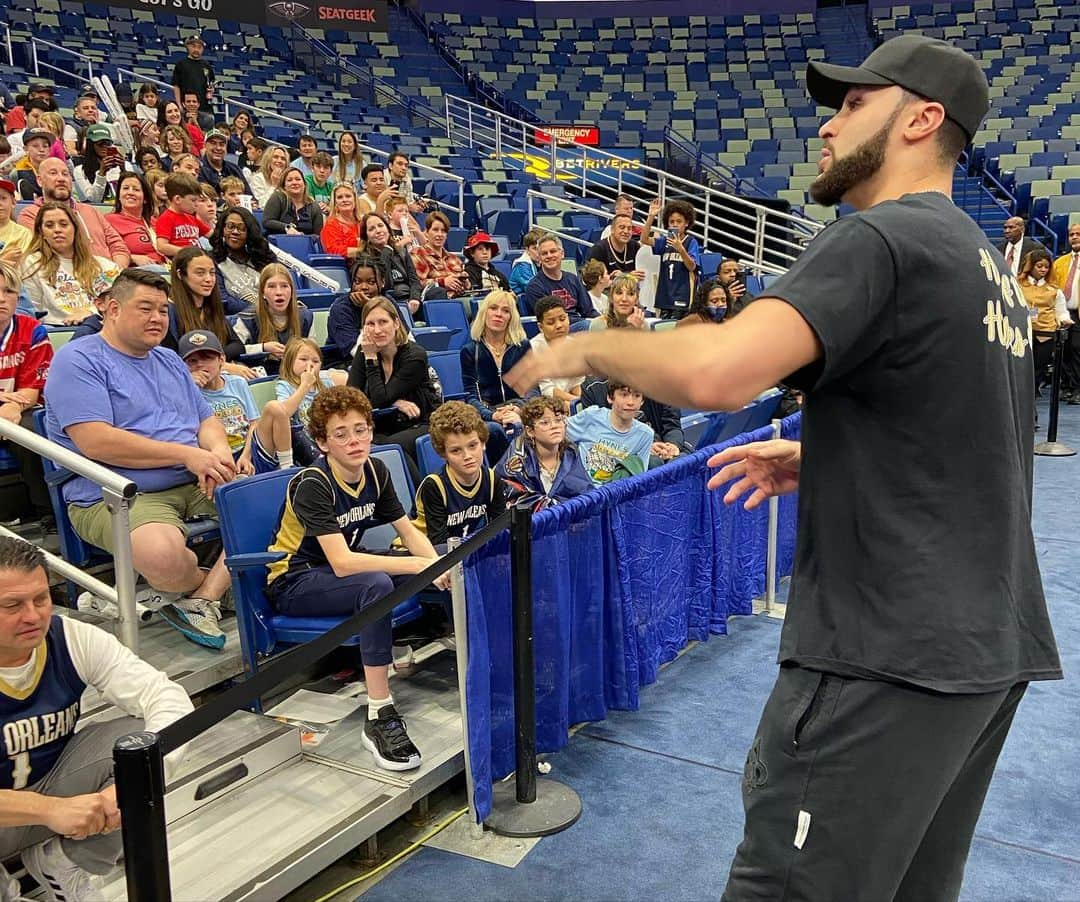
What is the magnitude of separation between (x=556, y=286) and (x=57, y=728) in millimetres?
5425

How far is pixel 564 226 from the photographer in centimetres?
1144

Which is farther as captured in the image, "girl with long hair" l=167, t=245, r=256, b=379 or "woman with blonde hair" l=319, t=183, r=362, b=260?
"woman with blonde hair" l=319, t=183, r=362, b=260

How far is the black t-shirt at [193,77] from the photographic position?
1152 centimetres

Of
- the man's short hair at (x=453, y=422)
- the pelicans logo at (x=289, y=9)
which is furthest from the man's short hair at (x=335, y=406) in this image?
the pelicans logo at (x=289, y=9)

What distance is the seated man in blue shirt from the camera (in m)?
4.50

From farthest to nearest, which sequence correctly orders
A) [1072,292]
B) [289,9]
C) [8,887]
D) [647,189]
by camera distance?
1. [289,9]
2. [647,189]
3. [1072,292]
4. [8,887]

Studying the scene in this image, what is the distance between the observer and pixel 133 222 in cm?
616

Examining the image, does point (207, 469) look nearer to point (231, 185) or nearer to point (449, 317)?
point (449, 317)

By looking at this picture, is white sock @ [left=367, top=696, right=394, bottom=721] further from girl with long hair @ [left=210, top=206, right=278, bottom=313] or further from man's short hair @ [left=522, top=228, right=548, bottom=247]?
man's short hair @ [left=522, top=228, right=548, bottom=247]

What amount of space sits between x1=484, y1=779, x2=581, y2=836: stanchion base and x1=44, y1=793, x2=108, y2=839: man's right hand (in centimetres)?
116

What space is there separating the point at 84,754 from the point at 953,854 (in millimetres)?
1851

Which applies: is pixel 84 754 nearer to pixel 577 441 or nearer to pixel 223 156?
pixel 577 441

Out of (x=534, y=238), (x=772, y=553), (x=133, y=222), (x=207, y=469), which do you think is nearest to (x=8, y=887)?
(x=207, y=469)

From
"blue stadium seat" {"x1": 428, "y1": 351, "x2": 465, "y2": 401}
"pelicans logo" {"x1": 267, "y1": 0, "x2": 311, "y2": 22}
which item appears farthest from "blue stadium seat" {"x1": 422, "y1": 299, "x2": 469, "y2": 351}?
"pelicans logo" {"x1": 267, "y1": 0, "x2": 311, "y2": 22}
